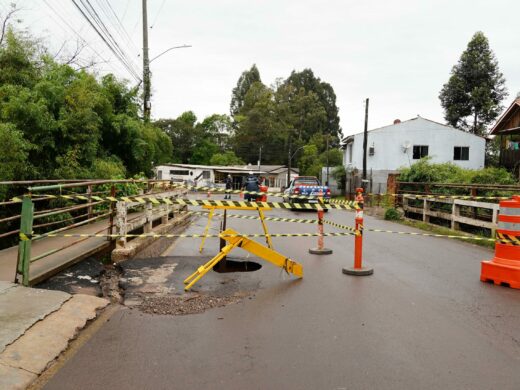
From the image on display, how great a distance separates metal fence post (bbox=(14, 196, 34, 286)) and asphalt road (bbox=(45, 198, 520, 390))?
133cm

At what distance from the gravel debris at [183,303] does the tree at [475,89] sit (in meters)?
45.6

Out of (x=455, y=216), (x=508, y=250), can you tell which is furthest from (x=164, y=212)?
(x=455, y=216)

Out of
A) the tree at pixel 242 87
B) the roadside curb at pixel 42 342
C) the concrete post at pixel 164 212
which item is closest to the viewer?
the roadside curb at pixel 42 342

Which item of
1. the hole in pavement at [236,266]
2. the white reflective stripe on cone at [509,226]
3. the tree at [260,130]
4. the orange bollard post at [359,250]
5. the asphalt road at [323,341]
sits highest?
the tree at [260,130]

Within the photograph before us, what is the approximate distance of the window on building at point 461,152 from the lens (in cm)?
4028

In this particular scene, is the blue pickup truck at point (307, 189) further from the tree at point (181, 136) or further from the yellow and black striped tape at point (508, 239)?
the tree at point (181, 136)

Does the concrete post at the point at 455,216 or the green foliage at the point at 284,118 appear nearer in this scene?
the concrete post at the point at 455,216

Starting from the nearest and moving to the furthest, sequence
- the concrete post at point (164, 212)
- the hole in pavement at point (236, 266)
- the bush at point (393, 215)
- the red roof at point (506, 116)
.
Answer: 1. the hole in pavement at point (236, 266)
2. the concrete post at point (164, 212)
3. the bush at point (393, 215)
4. the red roof at point (506, 116)

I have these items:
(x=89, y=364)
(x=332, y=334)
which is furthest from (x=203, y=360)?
(x=332, y=334)

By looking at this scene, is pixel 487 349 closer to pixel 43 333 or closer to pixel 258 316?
pixel 258 316

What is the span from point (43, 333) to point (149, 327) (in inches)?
40.0

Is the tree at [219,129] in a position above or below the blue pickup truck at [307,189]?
above

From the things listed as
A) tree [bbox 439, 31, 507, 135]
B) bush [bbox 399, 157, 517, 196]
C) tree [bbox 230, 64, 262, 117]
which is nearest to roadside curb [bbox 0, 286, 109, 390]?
bush [bbox 399, 157, 517, 196]

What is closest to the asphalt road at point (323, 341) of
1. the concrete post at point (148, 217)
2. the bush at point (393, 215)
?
the concrete post at point (148, 217)
